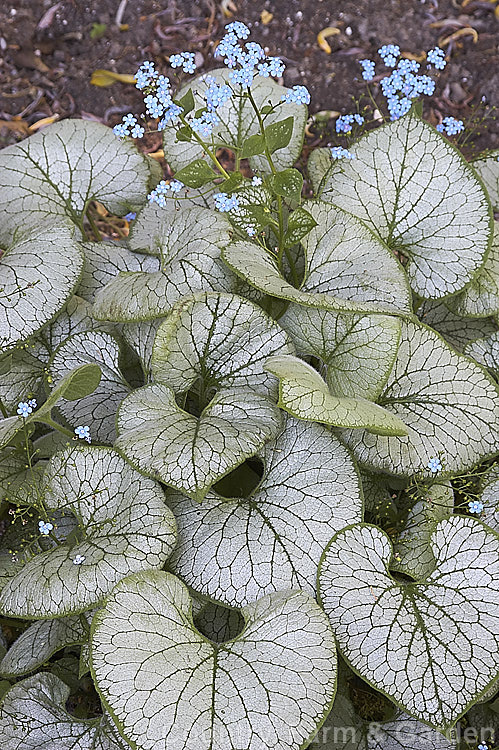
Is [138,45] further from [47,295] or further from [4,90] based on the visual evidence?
[47,295]

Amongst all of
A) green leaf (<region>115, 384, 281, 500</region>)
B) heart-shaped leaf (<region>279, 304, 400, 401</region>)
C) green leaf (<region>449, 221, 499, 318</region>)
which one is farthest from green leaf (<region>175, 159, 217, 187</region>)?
green leaf (<region>449, 221, 499, 318</region>)

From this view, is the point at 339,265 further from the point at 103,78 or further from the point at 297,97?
the point at 103,78

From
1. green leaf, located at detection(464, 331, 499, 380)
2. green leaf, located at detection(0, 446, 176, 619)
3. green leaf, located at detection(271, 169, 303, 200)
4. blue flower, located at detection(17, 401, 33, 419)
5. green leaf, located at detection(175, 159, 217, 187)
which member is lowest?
green leaf, located at detection(464, 331, 499, 380)

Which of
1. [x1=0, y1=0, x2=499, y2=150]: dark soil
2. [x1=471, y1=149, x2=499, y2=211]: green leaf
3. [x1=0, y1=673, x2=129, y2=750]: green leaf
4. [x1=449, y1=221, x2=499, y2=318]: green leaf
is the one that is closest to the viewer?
[x1=0, y1=673, x2=129, y2=750]: green leaf

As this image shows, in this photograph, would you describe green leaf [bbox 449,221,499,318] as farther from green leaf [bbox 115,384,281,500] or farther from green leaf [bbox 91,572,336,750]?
green leaf [bbox 91,572,336,750]

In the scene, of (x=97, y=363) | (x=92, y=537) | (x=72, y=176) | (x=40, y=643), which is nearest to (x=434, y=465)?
(x=92, y=537)

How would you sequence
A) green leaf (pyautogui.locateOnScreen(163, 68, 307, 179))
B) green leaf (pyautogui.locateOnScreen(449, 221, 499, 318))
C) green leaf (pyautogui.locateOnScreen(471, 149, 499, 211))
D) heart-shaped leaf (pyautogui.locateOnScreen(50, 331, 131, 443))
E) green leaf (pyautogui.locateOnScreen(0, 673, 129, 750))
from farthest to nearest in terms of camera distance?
green leaf (pyautogui.locateOnScreen(471, 149, 499, 211)), green leaf (pyautogui.locateOnScreen(163, 68, 307, 179)), green leaf (pyautogui.locateOnScreen(449, 221, 499, 318)), heart-shaped leaf (pyautogui.locateOnScreen(50, 331, 131, 443)), green leaf (pyautogui.locateOnScreen(0, 673, 129, 750))

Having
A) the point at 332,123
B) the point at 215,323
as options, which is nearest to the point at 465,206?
the point at 215,323

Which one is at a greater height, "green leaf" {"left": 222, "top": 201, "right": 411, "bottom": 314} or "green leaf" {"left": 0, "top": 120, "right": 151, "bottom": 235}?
Result: "green leaf" {"left": 0, "top": 120, "right": 151, "bottom": 235}
